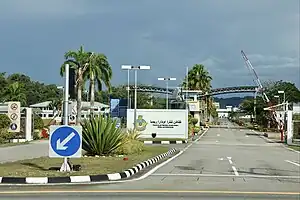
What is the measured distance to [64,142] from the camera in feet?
55.0

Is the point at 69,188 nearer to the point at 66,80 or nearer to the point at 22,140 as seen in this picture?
the point at 66,80

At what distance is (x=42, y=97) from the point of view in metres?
145

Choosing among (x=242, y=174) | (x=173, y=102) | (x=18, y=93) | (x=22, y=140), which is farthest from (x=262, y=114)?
(x=242, y=174)

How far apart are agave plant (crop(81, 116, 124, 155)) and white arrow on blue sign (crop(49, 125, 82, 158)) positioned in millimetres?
7251

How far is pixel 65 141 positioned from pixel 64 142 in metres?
0.04

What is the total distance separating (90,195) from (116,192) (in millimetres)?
823

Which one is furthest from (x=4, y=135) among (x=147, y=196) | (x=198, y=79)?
(x=198, y=79)

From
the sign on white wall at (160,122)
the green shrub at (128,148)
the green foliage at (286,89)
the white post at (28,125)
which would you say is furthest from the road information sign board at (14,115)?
the green foliage at (286,89)

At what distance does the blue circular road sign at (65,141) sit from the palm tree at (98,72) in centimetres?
4216

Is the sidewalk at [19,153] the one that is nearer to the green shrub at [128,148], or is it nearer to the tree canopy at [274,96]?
the green shrub at [128,148]

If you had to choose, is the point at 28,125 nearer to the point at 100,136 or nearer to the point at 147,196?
the point at 100,136

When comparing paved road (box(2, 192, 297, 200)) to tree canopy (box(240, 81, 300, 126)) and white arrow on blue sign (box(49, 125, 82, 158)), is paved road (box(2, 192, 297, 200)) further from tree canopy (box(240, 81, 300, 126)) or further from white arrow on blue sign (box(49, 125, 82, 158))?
tree canopy (box(240, 81, 300, 126))

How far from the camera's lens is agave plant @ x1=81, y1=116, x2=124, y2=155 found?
2420 centimetres

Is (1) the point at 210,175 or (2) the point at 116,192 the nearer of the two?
(2) the point at 116,192
